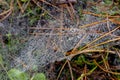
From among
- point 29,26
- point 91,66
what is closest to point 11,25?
point 29,26

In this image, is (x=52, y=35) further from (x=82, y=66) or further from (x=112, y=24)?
(x=112, y=24)

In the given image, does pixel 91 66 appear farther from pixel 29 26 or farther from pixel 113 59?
pixel 29 26

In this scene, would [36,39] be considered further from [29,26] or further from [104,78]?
[104,78]

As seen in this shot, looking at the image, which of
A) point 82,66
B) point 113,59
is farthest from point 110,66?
point 82,66

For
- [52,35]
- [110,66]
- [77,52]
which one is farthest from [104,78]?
[52,35]

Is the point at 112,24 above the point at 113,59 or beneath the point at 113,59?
above

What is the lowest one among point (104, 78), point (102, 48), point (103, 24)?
point (104, 78)

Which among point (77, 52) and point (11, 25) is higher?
point (11, 25)
